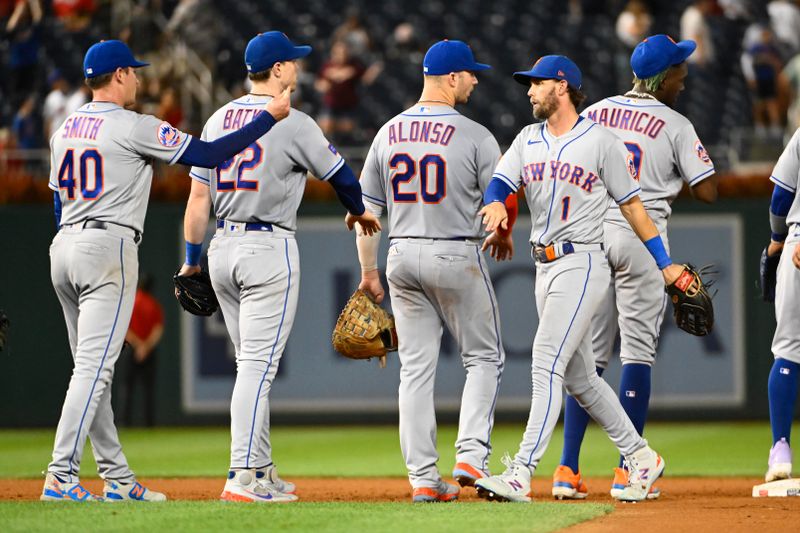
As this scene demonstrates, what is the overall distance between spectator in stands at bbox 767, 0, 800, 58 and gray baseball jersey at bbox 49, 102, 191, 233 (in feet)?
34.6

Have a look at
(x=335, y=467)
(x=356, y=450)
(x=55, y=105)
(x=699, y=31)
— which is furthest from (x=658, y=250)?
(x=55, y=105)

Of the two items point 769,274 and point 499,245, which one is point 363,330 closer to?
point 499,245

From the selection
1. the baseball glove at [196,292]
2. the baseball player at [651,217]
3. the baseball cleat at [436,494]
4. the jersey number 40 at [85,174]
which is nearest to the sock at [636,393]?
the baseball player at [651,217]

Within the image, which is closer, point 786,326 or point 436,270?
point 436,270

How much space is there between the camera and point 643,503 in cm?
598

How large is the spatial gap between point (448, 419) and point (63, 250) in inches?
263

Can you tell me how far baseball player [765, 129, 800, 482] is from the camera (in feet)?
21.0

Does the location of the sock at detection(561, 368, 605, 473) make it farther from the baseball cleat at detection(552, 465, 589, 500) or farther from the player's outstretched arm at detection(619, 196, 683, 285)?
the player's outstretched arm at detection(619, 196, 683, 285)

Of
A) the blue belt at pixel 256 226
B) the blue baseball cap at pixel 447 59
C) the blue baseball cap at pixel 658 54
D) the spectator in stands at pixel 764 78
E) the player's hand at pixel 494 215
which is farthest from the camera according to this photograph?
the spectator in stands at pixel 764 78

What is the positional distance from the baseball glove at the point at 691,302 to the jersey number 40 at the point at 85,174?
2.66 m

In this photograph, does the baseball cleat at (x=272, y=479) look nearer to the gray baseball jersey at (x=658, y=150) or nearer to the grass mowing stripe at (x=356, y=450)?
the grass mowing stripe at (x=356, y=450)

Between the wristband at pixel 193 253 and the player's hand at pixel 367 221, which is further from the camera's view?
the wristband at pixel 193 253

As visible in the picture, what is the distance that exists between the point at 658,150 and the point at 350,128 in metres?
8.02

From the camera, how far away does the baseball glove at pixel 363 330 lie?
625 cm
